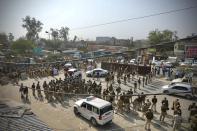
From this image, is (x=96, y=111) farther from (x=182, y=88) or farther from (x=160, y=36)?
(x=160, y=36)

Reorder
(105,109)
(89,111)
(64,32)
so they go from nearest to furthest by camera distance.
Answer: (105,109), (89,111), (64,32)

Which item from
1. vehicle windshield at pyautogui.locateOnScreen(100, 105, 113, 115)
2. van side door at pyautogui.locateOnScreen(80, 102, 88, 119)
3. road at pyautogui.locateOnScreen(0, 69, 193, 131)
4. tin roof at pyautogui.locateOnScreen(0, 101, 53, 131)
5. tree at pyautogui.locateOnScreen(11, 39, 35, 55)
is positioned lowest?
road at pyautogui.locateOnScreen(0, 69, 193, 131)

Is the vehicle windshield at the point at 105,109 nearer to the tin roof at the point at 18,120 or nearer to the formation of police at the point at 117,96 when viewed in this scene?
the formation of police at the point at 117,96

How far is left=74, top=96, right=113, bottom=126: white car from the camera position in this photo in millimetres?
13648

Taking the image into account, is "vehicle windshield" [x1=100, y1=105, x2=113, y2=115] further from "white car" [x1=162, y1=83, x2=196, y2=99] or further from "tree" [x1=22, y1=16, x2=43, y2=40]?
"tree" [x1=22, y1=16, x2=43, y2=40]

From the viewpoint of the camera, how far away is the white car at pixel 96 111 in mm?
13648

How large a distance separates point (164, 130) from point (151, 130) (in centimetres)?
81

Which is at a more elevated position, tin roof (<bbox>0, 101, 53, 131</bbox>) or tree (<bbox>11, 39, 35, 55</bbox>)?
tree (<bbox>11, 39, 35, 55</bbox>)

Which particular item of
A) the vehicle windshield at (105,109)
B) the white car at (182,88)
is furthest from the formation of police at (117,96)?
the white car at (182,88)

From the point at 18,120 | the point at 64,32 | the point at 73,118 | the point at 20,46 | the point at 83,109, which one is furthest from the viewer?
the point at 64,32

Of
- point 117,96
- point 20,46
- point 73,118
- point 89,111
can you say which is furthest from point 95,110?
point 20,46

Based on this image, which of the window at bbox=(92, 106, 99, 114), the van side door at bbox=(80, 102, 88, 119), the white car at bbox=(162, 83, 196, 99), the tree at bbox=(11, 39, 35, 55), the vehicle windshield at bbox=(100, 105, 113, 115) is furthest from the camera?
the tree at bbox=(11, 39, 35, 55)

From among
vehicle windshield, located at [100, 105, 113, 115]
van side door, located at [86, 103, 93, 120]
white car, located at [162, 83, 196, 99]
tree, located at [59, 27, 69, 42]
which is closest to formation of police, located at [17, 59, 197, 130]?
vehicle windshield, located at [100, 105, 113, 115]

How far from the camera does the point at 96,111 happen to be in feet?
45.5
